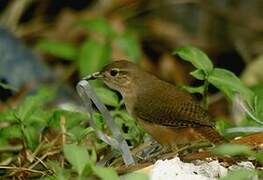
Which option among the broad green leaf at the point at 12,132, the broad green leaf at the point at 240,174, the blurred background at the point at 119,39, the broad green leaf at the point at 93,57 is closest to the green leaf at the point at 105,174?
the broad green leaf at the point at 240,174

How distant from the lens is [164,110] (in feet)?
15.3

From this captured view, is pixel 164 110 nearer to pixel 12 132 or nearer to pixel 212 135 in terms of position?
pixel 212 135

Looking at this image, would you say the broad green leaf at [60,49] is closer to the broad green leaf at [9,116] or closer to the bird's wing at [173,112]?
the bird's wing at [173,112]

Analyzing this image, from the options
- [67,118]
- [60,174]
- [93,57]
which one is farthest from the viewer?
[93,57]

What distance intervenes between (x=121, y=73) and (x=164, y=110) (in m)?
0.50

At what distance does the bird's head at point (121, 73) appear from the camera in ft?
16.6

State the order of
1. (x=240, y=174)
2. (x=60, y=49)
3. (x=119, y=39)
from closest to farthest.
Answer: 1. (x=240, y=174)
2. (x=119, y=39)
3. (x=60, y=49)

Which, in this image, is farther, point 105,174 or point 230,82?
point 230,82

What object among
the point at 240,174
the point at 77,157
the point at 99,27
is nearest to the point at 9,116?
the point at 77,157

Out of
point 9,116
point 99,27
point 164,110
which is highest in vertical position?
point 9,116

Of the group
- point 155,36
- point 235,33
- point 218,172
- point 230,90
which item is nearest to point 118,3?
point 155,36

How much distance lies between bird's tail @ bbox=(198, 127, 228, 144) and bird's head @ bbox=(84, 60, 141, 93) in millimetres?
734

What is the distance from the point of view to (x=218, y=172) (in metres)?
3.68

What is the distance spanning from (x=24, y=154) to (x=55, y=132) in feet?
2.38
